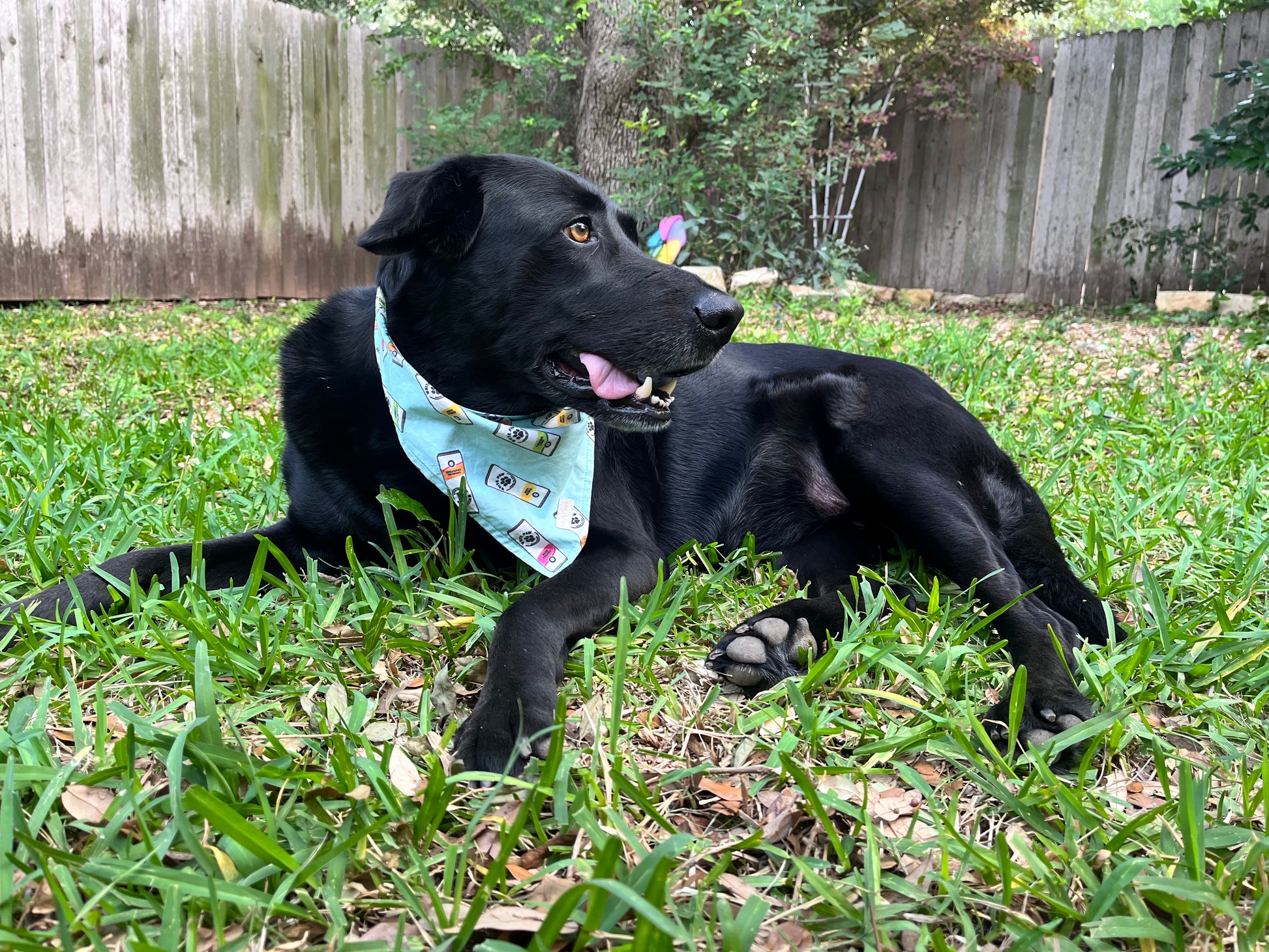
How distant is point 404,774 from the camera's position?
122 centimetres

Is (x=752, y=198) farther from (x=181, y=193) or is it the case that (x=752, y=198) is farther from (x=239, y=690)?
(x=239, y=690)

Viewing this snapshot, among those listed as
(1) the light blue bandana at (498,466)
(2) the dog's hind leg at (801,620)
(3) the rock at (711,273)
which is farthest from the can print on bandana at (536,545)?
(3) the rock at (711,273)

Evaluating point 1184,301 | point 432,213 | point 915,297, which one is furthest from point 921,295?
point 432,213

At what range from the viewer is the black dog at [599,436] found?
1.84m

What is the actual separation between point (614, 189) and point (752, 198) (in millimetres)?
1290

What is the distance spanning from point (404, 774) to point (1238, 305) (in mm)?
7555

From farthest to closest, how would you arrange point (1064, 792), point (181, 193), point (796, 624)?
point (181, 193)
point (796, 624)
point (1064, 792)

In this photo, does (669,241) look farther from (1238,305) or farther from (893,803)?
(1238,305)

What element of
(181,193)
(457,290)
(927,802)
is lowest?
(927,802)

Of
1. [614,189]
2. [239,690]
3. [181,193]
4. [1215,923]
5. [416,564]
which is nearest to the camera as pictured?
[1215,923]

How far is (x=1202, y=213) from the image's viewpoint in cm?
770

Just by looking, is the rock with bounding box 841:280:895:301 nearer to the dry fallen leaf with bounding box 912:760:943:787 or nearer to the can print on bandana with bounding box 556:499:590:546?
the can print on bandana with bounding box 556:499:590:546

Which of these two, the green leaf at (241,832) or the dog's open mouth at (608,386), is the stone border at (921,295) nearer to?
the dog's open mouth at (608,386)

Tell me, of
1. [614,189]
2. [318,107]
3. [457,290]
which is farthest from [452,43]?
[457,290]
